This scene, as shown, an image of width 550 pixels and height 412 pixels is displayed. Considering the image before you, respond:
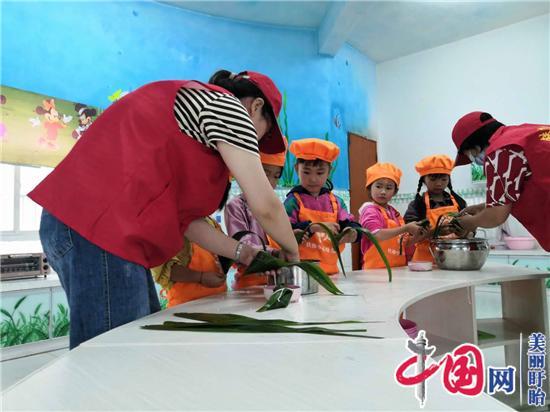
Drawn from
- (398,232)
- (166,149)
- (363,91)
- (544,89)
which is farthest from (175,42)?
(544,89)

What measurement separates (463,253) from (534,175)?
19.1 inches

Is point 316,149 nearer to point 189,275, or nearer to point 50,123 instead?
point 189,275

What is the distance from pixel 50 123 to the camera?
129 inches

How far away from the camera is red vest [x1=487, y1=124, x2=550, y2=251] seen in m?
1.80

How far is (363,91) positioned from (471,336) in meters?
4.25

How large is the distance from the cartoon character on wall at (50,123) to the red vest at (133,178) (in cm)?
257

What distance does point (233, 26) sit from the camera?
4496 mm

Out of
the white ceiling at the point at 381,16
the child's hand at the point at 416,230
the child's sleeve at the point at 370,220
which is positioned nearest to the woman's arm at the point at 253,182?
the child's hand at the point at 416,230

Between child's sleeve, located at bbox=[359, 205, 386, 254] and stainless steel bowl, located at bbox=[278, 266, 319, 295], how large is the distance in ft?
4.41

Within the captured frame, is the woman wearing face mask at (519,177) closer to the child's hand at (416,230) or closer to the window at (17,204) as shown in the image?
the child's hand at (416,230)

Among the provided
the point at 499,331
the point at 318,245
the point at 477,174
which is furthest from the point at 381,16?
the point at 499,331

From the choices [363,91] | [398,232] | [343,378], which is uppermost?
[363,91]

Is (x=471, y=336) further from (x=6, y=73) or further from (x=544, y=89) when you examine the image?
(x=544, y=89)

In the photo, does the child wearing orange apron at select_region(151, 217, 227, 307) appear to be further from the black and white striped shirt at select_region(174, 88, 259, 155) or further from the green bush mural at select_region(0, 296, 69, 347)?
the green bush mural at select_region(0, 296, 69, 347)
